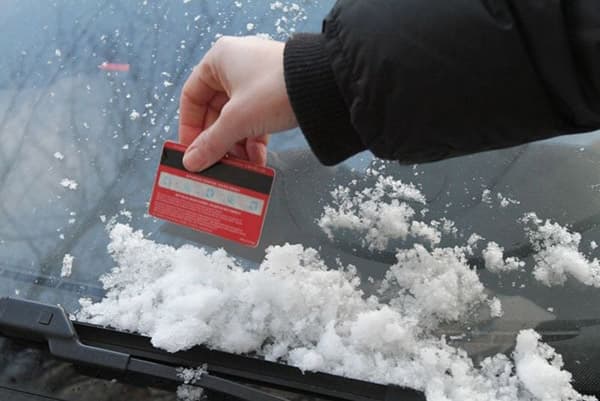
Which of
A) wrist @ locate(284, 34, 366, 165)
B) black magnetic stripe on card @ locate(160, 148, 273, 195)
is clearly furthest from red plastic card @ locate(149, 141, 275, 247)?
wrist @ locate(284, 34, 366, 165)

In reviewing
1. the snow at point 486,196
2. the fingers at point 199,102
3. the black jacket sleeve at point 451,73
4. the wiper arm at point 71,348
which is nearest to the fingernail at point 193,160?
the fingers at point 199,102

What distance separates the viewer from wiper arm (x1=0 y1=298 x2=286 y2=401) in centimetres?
95

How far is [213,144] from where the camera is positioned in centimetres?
107

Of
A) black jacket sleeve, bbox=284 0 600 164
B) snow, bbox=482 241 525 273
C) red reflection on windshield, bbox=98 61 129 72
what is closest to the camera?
black jacket sleeve, bbox=284 0 600 164

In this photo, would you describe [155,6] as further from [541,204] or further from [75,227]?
[541,204]

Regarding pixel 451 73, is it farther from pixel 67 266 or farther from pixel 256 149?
pixel 67 266

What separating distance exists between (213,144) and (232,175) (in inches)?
2.8

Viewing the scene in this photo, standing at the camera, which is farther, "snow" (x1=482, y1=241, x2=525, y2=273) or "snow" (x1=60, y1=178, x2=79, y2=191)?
"snow" (x1=60, y1=178, x2=79, y2=191)

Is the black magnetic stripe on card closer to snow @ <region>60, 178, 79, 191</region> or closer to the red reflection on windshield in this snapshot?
snow @ <region>60, 178, 79, 191</region>

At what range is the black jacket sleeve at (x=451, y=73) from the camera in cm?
88

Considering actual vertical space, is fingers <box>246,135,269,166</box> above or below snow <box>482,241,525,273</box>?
above

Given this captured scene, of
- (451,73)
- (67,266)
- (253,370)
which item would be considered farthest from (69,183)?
(451,73)

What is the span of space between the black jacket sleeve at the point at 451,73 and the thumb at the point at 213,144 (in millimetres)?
141

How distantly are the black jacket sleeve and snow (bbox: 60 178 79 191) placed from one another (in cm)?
52
